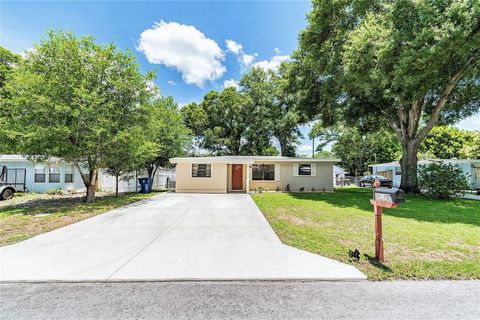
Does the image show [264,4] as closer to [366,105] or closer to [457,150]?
[366,105]

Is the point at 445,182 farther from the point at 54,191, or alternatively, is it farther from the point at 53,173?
the point at 53,173

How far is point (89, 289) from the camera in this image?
10.5ft

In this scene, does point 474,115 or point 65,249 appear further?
point 474,115

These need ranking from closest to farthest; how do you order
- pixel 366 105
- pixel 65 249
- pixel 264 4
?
1. pixel 65 249
2. pixel 264 4
3. pixel 366 105

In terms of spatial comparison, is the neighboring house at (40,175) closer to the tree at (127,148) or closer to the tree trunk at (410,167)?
the tree at (127,148)

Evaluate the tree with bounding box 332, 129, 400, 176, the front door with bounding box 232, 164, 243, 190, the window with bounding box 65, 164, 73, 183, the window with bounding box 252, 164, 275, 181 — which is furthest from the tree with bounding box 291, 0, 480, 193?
the window with bounding box 65, 164, 73, 183

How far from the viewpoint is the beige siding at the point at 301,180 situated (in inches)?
691

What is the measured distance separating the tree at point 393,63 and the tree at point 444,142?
19.8 meters

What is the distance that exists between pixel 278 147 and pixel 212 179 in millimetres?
14668

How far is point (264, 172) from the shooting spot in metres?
17.8

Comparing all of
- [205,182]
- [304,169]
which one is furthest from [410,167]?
[205,182]

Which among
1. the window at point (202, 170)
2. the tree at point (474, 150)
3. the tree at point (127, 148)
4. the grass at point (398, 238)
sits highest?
the tree at point (474, 150)

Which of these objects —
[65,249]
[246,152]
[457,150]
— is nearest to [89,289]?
[65,249]

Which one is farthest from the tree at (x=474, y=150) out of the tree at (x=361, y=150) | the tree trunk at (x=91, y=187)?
the tree trunk at (x=91, y=187)
